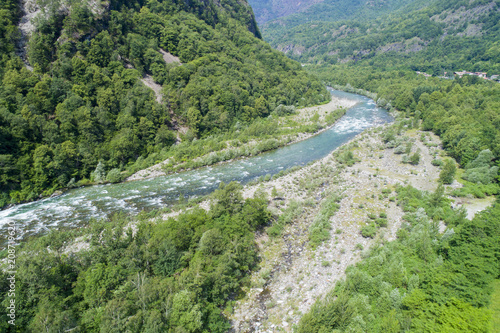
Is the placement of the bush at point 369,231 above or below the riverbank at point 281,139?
below

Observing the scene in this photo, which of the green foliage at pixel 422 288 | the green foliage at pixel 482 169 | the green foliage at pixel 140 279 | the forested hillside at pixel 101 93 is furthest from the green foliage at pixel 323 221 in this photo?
the forested hillside at pixel 101 93

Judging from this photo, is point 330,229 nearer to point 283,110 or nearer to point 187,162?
point 187,162

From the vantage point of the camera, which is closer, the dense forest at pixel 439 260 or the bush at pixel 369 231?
the dense forest at pixel 439 260

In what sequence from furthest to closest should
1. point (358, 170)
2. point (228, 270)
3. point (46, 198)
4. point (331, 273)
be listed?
point (358, 170) < point (46, 198) < point (331, 273) < point (228, 270)

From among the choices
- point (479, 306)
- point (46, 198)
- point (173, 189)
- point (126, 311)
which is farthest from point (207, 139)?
point (479, 306)

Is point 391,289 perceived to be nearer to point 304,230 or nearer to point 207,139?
point 304,230

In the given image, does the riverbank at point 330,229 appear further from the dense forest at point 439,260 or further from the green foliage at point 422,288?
the green foliage at point 422,288
